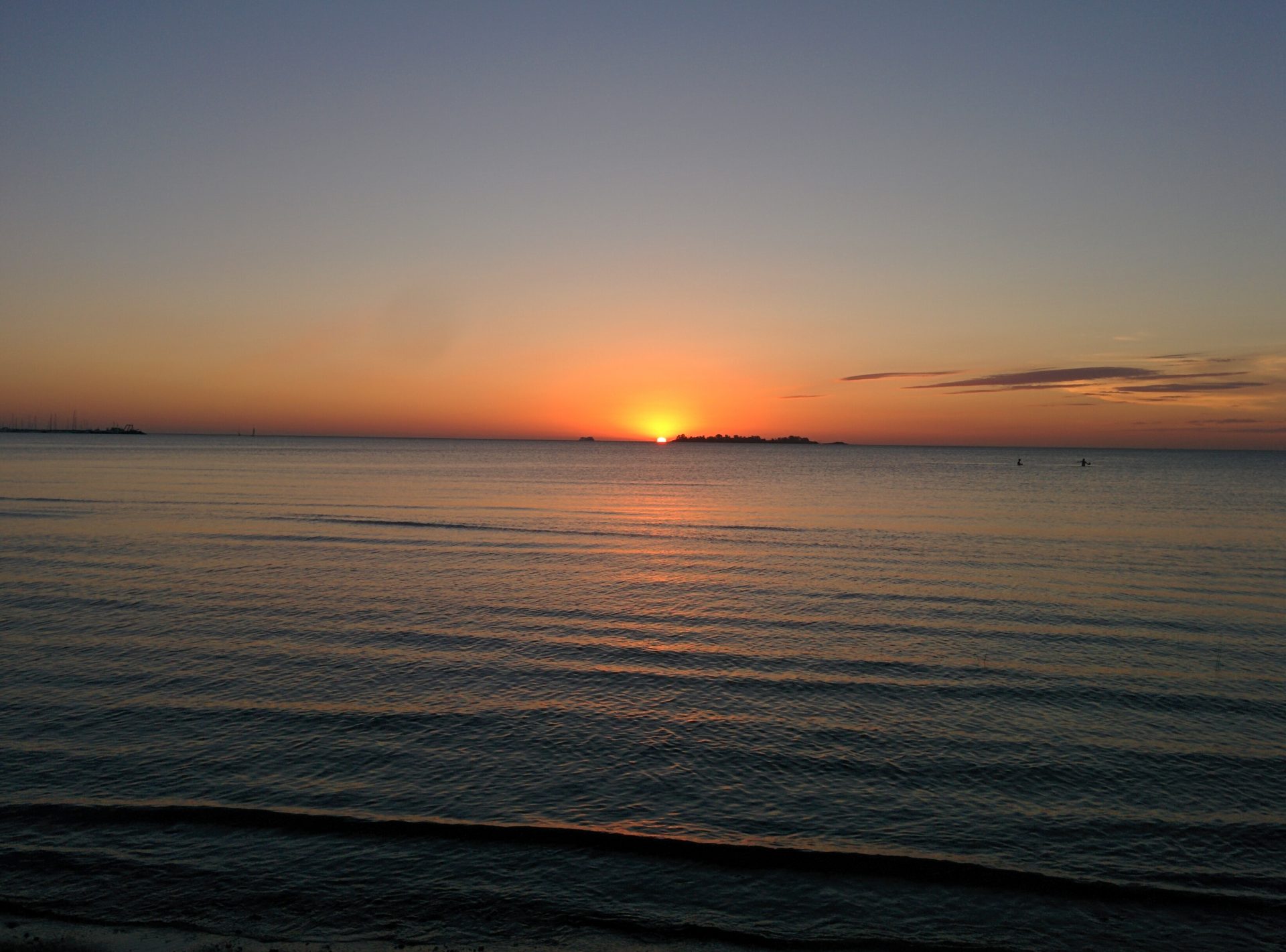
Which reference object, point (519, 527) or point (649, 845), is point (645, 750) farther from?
point (519, 527)

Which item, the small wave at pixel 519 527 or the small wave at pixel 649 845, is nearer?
the small wave at pixel 649 845

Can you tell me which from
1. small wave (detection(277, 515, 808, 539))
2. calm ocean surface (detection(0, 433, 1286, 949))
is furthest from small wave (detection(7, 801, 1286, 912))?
small wave (detection(277, 515, 808, 539))

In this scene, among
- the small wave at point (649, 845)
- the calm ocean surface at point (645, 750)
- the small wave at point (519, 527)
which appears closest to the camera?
the calm ocean surface at point (645, 750)

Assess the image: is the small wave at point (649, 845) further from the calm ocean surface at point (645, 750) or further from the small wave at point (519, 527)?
the small wave at point (519, 527)

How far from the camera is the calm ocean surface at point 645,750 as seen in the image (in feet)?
31.8

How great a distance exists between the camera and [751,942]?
886 cm

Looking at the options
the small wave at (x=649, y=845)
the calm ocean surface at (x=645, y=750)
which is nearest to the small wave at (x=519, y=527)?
the calm ocean surface at (x=645, y=750)

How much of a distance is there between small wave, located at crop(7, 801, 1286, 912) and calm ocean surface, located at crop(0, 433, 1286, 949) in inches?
1.9

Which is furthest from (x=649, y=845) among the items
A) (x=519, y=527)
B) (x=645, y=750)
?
(x=519, y=527)

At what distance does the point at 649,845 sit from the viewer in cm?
1096

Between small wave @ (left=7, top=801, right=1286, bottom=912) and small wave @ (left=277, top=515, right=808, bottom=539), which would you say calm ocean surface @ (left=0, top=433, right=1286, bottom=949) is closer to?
small wave @ (left=7, top=801, right=1286, bottom=912)

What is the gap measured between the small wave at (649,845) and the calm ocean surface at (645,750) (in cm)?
5

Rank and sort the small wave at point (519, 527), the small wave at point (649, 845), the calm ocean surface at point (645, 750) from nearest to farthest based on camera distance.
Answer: the calm ocean surface at point (645, 750) < the small wave at point (649, 845) < the small wave at point (519, 527)

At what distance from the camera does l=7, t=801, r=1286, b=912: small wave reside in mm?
10148
